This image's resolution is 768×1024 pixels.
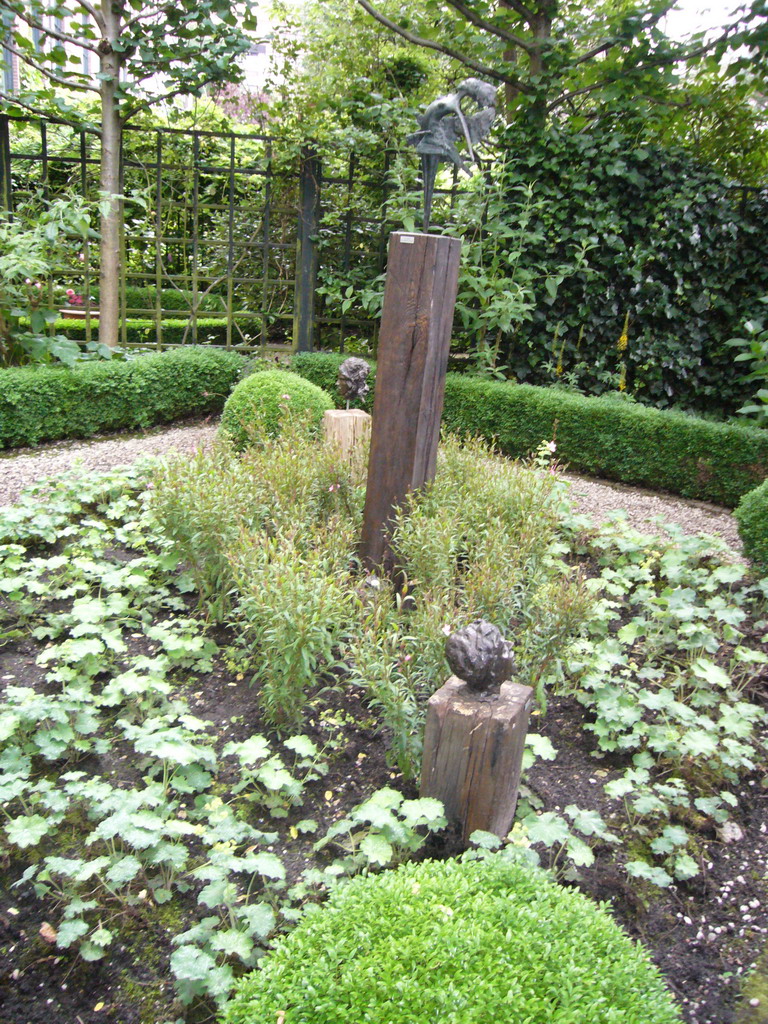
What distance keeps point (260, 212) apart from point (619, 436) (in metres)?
4.20

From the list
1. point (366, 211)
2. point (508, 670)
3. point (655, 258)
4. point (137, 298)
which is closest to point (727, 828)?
point (508, 670)

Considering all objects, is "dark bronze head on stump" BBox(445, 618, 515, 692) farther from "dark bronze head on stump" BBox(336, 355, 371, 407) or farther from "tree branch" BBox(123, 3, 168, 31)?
"tree branch" BBox(123, 3, 168, 31)

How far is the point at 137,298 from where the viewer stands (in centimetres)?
1030

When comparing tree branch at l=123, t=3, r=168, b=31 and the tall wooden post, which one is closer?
the tall wooden post

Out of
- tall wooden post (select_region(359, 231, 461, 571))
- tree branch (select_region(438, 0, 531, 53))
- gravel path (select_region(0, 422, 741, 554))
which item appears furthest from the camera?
tree branch (select_region(438, 0, 531, 53))

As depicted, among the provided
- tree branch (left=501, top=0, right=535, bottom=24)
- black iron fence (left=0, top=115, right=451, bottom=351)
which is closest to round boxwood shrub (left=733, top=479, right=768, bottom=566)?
black iron fence (left=0, top=115, right=451, bottom=351)

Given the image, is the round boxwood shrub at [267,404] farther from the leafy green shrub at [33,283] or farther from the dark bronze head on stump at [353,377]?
the leafy green shrub at [33,283]

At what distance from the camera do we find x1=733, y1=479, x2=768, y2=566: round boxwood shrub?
4090 millimetres

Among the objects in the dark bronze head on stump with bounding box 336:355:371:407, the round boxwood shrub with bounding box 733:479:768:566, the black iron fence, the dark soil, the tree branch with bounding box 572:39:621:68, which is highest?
the tree branch with bounding box 572:39:621:68

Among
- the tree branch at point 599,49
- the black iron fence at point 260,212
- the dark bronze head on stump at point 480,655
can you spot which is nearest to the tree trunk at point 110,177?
the black iron fence at point 260,212

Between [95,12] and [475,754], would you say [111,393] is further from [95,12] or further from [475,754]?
[475,754]

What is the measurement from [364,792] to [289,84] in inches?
289

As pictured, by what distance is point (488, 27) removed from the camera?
7531 mm

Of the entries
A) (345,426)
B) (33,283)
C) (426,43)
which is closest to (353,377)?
(345,426)
